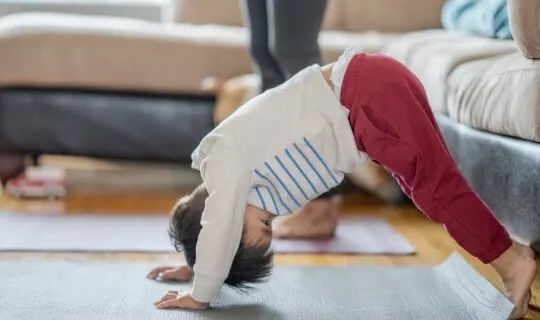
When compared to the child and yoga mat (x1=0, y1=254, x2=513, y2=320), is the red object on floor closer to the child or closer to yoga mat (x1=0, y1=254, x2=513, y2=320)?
yoga mat (x1=0, y1=254, x2=513, y2=320)

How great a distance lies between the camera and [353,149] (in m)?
1.40

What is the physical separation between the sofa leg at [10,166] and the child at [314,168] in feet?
4.13

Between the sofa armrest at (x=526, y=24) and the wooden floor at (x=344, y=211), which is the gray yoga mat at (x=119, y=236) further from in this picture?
the sofa armrest at (x=526, y=24)

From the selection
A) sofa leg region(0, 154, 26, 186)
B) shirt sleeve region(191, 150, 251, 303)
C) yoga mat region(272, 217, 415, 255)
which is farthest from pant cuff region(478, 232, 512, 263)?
sofa leg region(0, 154, 26, 186)

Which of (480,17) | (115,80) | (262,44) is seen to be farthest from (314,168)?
(115,80)

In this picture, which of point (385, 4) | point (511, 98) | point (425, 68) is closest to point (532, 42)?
point (511, 98)

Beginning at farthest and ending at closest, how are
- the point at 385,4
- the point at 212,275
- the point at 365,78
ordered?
the point at 385,4 → the point at 365,78 → the point at 212,275

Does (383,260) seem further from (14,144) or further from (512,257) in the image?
(14,144)

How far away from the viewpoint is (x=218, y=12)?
123 inches

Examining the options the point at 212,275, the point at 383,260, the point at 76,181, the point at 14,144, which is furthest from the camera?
the point at 76,181

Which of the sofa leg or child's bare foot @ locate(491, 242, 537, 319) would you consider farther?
the sofa leg

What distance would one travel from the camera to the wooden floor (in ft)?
5.63

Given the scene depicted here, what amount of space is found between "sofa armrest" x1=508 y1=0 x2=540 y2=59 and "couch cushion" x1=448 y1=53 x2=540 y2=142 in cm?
3

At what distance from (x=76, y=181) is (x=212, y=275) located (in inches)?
63.6
